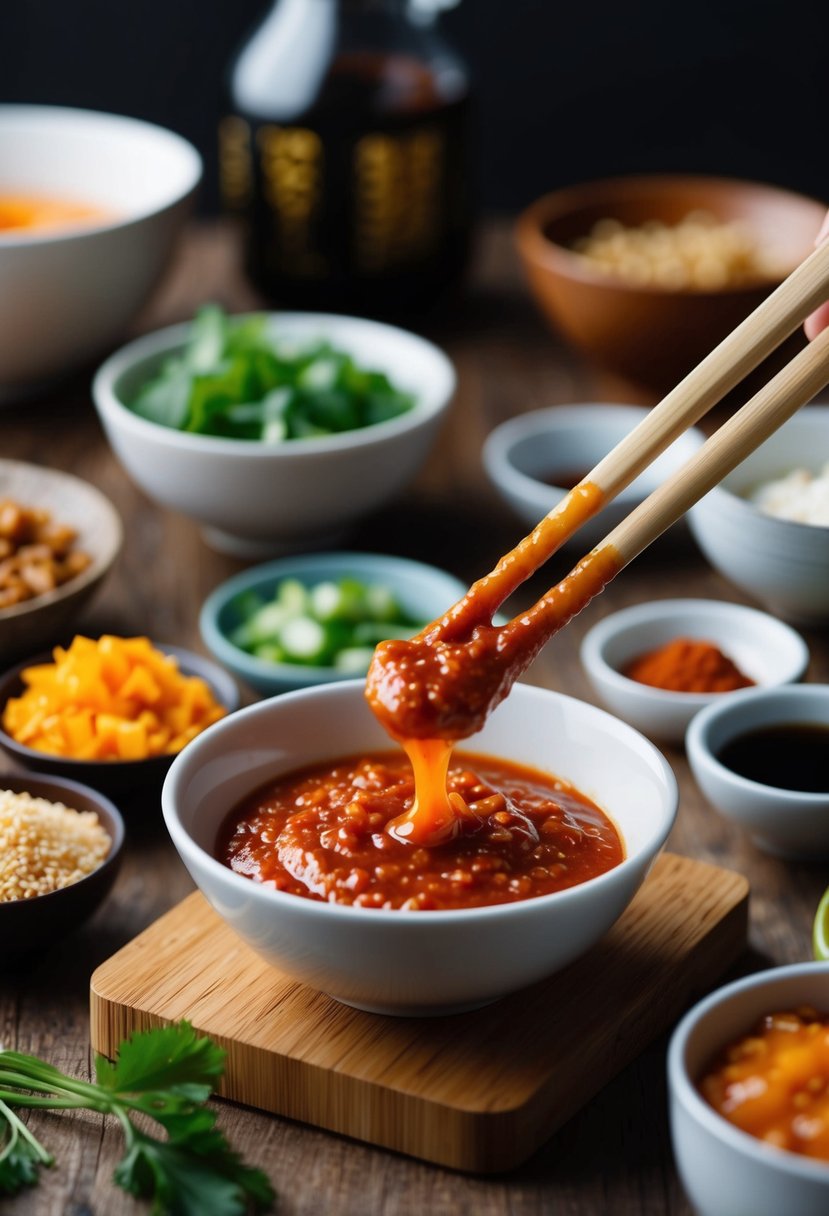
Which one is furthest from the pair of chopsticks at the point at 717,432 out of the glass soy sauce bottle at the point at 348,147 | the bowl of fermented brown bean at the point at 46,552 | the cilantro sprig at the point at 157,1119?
the glass soy sauce bottle at the point at 348,147

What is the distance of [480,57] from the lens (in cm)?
439

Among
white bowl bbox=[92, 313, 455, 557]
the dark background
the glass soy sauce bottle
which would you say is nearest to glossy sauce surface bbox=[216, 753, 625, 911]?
white bowl bbox=[92, 313, 455, 557]

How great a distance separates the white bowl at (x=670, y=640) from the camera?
6.70 feet

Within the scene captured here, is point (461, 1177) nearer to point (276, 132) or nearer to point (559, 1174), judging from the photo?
point (559, 1174)

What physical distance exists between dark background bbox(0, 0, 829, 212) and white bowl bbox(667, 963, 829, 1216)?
11.2 ft

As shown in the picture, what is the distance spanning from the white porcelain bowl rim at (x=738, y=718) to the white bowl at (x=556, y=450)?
0.64 metres

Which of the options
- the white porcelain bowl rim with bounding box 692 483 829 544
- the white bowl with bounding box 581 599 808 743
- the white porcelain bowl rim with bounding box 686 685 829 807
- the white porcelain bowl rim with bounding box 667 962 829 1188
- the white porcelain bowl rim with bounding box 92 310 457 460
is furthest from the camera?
the white porcelain bowl rim with bounding box 92 310 457 460

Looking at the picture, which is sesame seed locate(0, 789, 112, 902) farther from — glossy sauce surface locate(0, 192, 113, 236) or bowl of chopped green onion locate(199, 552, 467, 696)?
glossy sauce surface locate(0, 192, 113, 236)

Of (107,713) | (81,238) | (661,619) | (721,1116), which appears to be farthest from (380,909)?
(81,238)

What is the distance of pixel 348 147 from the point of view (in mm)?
3047

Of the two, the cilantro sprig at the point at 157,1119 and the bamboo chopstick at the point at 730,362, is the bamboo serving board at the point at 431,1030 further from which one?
the bamboo chopstick at the point at 730,362

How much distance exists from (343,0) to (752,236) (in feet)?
3.05

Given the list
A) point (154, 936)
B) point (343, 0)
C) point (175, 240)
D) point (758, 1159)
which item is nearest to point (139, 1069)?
point (154, 936)

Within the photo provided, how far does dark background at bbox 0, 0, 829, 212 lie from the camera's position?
14.2ft
